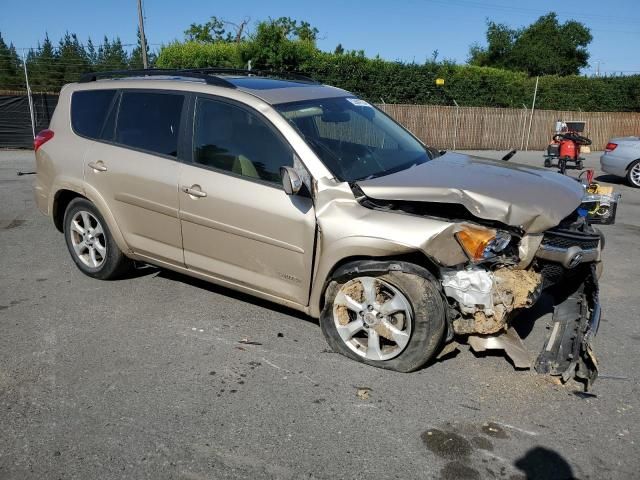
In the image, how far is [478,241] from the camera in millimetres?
3395

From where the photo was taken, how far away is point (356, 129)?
15.2ft

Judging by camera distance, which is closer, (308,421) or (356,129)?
(308,421)

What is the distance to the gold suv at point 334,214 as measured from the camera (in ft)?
11.5

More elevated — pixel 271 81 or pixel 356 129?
pixel 271 81

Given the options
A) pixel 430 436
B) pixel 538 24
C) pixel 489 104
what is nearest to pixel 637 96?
pixel 489 104

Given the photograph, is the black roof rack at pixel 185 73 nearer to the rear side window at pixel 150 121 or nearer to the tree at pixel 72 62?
the rear side window at pixel 150 121

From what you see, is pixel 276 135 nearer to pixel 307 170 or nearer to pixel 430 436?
pixel 307 170

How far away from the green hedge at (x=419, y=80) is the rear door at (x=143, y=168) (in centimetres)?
1715

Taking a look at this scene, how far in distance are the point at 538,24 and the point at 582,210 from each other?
6276 centimetres

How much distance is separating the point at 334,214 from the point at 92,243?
265cm

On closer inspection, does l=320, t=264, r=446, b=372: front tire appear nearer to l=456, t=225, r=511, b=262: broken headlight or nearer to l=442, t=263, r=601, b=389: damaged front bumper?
l=442, t=263, r=601, b=389: damaged front bumper

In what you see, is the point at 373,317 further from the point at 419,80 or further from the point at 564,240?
the point at 419,80

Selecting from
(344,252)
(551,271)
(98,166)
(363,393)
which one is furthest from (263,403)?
(98,166)

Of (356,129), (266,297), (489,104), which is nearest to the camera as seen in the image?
(266,297)
